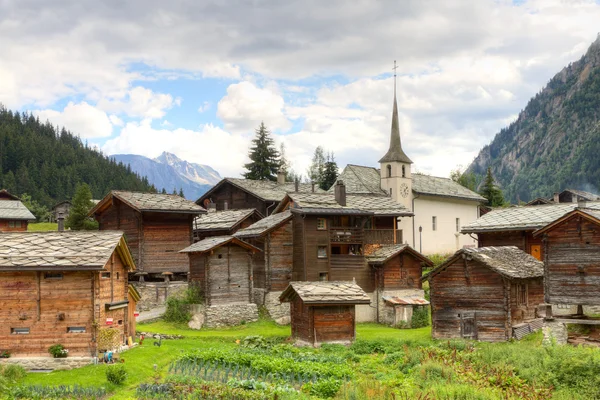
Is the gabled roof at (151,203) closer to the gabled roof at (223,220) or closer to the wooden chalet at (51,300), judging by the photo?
the gabled roof at (223,220)

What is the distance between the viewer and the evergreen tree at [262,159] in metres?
78.4

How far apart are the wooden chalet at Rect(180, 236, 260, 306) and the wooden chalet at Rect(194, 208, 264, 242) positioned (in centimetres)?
786

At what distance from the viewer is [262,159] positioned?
259 ft

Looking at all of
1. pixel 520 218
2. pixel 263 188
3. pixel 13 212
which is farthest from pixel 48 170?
pixel 520 218

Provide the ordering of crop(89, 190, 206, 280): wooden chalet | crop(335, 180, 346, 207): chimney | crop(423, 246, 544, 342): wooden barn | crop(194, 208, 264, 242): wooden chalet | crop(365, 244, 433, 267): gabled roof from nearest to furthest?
crop(423, 246, 544, 342): wooden barn < crop(89, 190, 206, 280): wooden chalet < crop(365, 244, 433, 267): gabled roof < crop(335, 180, 346, 207): chimney < crop(194, 208, 264, 242): wooden chalet

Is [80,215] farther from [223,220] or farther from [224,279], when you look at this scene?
[224,279]

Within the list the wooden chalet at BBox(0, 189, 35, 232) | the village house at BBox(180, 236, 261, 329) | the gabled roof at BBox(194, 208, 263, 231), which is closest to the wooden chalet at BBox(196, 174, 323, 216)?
the gabled roof at BBox(194, 208, 263, 231)

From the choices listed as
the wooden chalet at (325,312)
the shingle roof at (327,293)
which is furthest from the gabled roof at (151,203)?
the wooden chalet at (325,312)

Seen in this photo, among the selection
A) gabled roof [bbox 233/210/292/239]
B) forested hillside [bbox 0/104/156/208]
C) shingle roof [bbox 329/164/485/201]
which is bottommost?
gabled roof [bbox 233/210/292/239]

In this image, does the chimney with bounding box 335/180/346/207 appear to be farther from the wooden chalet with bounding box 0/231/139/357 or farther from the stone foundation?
the stone foundation

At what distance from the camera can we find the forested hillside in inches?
5408

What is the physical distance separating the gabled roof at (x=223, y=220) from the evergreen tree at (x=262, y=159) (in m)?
26.3

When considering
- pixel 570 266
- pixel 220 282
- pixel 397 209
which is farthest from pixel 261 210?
pixel 570 266

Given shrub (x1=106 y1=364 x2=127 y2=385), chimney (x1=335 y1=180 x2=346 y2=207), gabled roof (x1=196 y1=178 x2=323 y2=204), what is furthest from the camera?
gabled roof (x1=196 y1=178 x2=323 y2=204)
